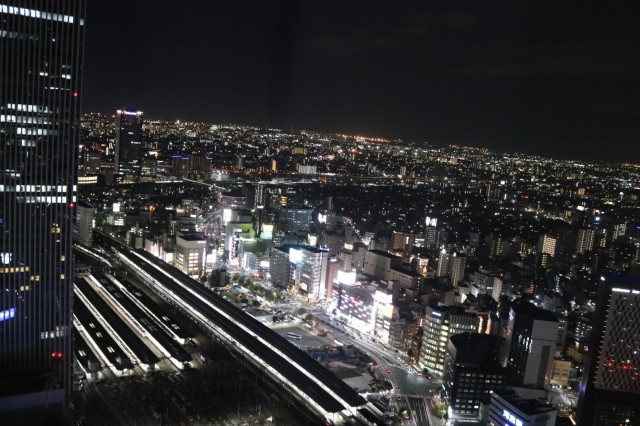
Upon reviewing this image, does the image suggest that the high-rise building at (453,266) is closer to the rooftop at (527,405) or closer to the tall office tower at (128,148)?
the rooftop at (527,405)

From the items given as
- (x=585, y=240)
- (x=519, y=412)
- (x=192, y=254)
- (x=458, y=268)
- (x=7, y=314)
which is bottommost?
(x=192, y=254)

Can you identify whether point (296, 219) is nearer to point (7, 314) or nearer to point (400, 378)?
point (400, 378)

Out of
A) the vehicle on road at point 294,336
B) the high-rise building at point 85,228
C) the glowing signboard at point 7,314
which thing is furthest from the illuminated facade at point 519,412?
the high-rise building at point 85,228

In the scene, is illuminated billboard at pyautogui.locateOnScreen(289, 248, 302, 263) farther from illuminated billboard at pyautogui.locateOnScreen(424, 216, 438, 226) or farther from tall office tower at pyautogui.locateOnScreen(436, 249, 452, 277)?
illuminated billboard at pyautogui.locateOnScreen(424, 216, 438, 226)

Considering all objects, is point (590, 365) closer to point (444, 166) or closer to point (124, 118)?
point (444, 166)

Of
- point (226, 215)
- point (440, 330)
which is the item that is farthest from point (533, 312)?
point (226, 215)
